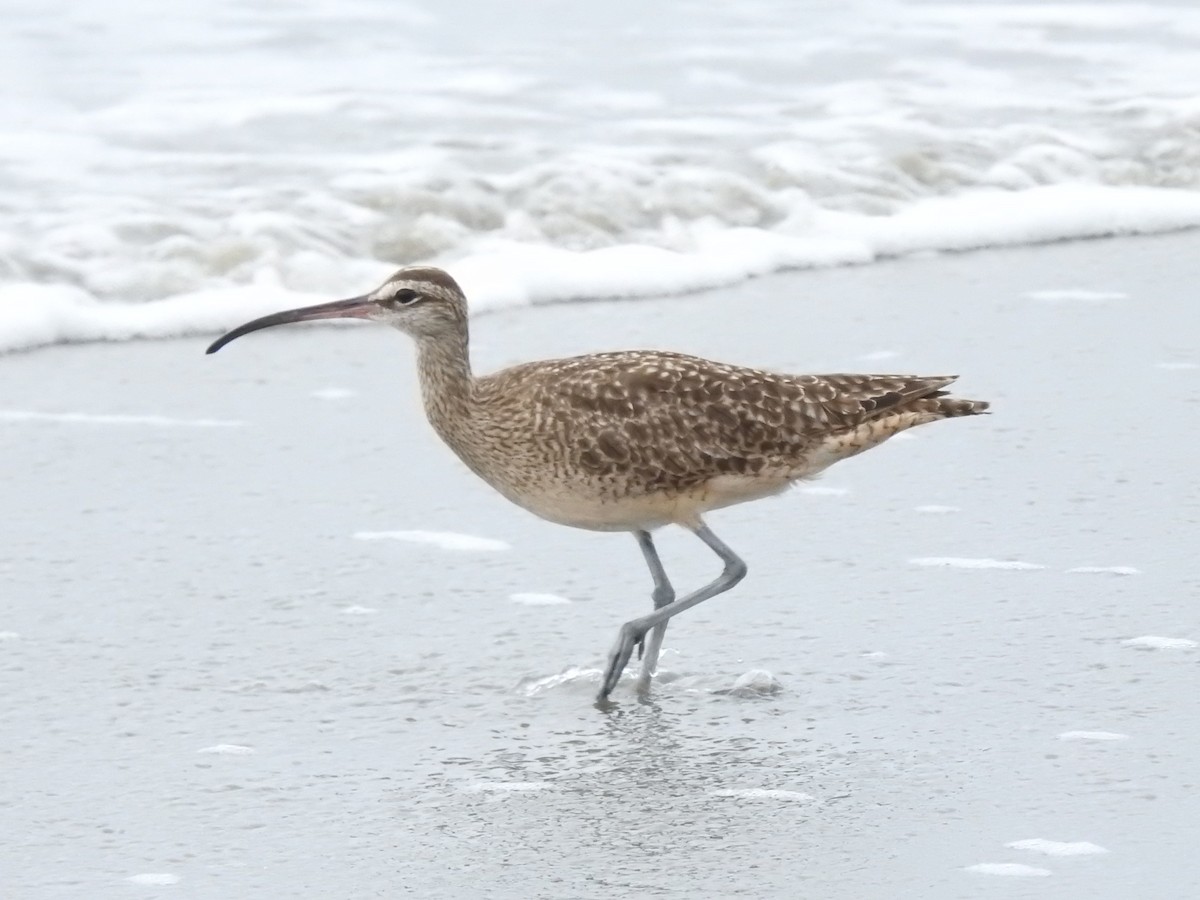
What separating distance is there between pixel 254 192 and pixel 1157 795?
23.1ft

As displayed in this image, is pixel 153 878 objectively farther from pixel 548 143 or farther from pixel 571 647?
pixel 548 143

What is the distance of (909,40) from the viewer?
1541cm

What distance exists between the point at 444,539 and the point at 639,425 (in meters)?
1.20

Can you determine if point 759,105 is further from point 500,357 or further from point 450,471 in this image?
point 450,471

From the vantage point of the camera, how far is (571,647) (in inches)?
246

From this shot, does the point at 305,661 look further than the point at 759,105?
No

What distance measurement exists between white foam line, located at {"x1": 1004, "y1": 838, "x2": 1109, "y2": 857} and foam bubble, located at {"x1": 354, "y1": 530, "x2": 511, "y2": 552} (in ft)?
8.22

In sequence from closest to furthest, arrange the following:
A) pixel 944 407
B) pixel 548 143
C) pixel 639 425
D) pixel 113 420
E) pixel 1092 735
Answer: pixel 1092 735 < pixel 639 425 < pixel 944 407 < pixel 113 420 < pixel 548 143

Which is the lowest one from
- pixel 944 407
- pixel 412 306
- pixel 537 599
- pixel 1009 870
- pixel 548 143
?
pixel 537 599

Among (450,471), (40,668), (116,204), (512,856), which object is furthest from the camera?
(116,204)

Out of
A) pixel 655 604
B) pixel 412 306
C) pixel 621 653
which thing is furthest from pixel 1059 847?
pixel 412 306

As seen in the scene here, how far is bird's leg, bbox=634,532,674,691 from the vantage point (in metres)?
6.07

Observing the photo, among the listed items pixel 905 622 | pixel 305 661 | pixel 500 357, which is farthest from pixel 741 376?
pixel 500 357

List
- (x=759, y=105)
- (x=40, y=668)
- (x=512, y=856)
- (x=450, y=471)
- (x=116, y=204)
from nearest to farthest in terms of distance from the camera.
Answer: (x=512, y=856)
(x=40, y=668)
(x=450, y=471)
(x=116, y=204)
(x=759, y=105)
